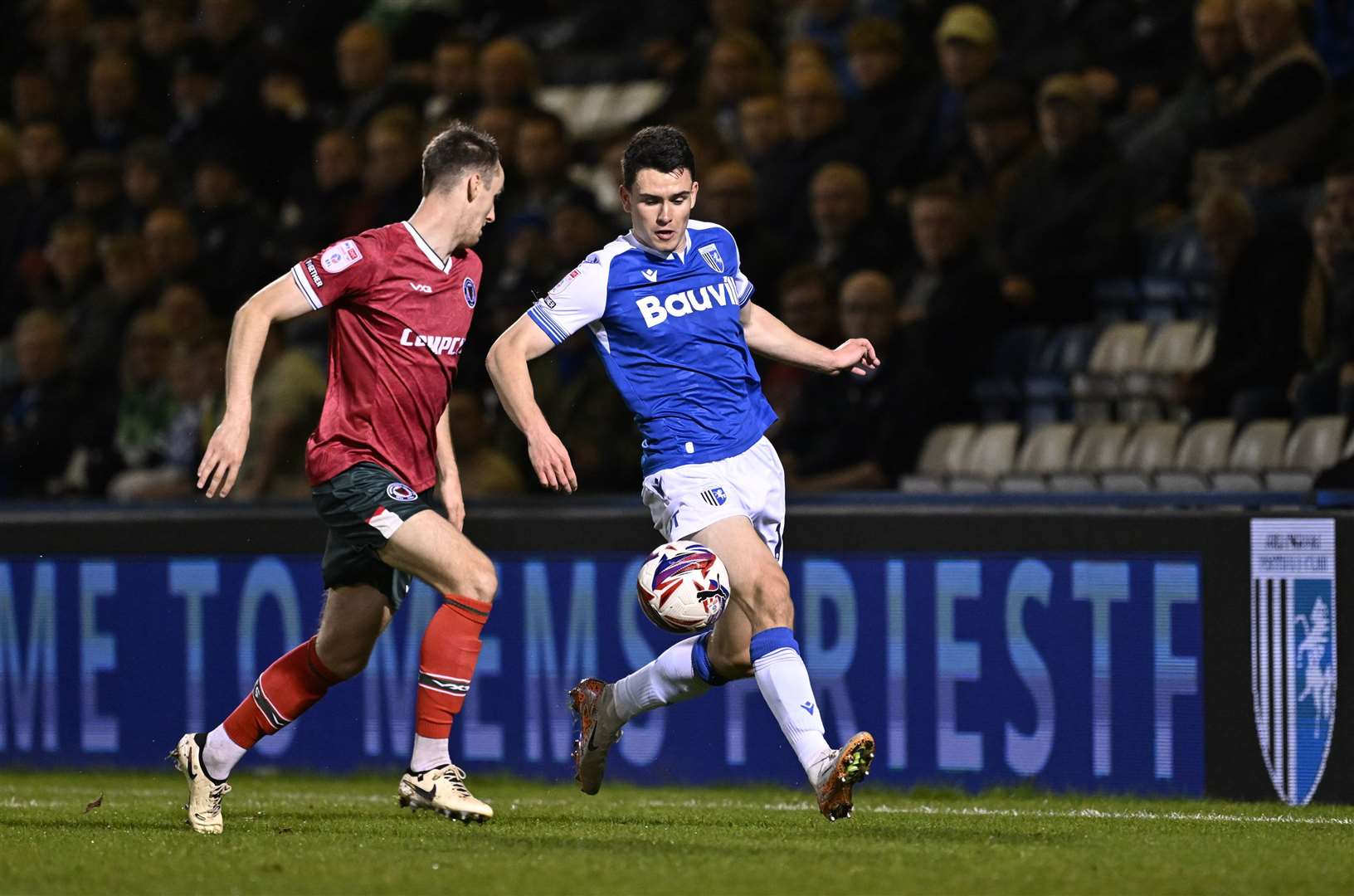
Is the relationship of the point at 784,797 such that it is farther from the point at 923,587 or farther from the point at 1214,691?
the point at 1214,691

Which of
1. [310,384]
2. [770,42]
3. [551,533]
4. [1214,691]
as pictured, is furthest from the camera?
[770,42]

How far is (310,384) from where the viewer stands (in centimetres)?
1167

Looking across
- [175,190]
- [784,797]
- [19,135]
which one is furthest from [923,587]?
[19,135]

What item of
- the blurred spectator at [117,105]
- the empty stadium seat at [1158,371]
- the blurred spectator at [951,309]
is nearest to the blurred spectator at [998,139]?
the blurred spectator at [951,309]

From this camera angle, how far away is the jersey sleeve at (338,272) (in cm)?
670

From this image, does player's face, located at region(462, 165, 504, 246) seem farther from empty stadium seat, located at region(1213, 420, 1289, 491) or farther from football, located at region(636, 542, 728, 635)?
empty stadium seat, located at region(1213, 420, 1289, 491)

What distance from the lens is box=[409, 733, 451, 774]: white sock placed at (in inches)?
255

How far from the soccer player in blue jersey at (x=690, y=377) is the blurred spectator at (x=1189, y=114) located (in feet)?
14.5

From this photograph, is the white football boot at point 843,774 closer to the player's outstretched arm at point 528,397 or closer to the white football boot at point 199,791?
the player's outstretched arm at point 528,397

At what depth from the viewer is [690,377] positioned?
278 inches

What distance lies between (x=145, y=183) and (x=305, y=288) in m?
8.64

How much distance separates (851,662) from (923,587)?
1.57ft

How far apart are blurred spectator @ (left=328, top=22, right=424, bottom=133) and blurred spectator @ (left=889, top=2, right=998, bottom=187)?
12.9ft

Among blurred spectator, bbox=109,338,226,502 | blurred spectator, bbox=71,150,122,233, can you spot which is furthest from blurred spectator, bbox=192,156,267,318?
blurred spectator, bbox=109,338,226,502
